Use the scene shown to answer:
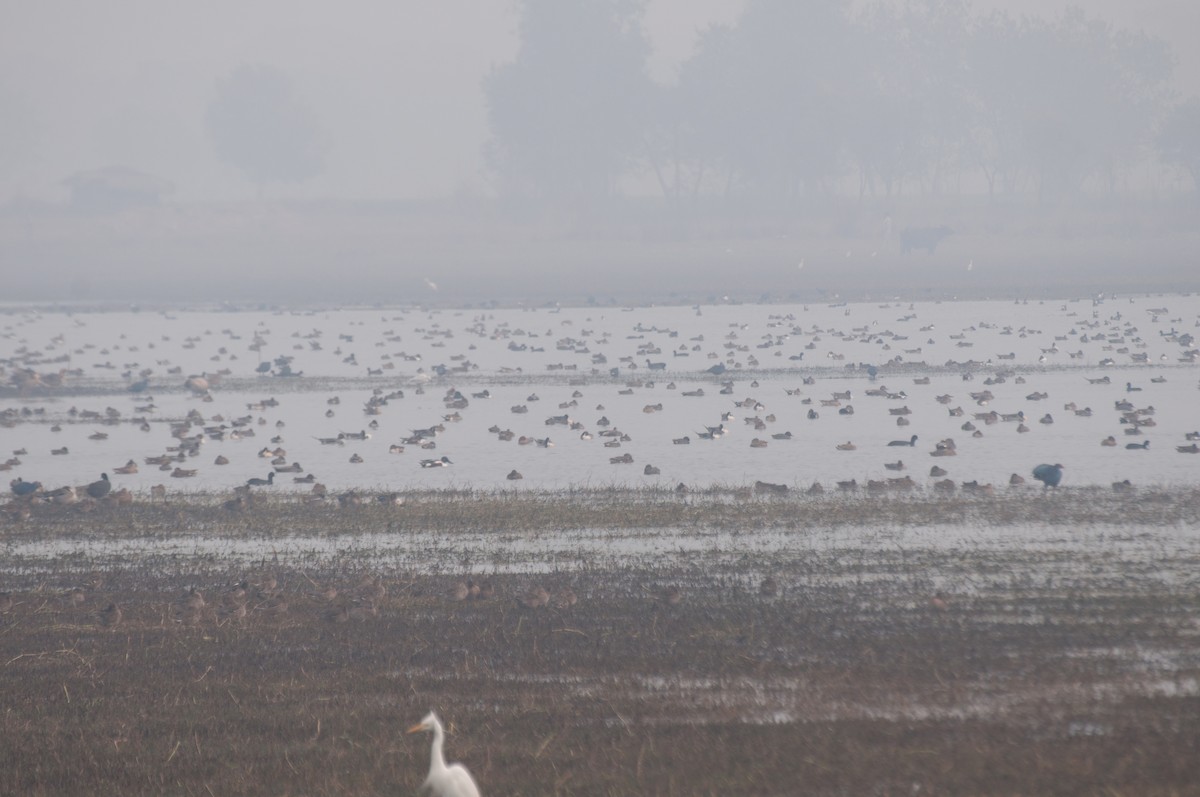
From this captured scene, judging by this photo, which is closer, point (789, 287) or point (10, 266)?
point (789, 287)

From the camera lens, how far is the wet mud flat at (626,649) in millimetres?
9266

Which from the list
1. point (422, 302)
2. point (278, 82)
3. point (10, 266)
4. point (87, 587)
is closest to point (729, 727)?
point (87, 587)

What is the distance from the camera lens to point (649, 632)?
40.3 feet

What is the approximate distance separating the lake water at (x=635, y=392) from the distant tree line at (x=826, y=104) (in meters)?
44.1

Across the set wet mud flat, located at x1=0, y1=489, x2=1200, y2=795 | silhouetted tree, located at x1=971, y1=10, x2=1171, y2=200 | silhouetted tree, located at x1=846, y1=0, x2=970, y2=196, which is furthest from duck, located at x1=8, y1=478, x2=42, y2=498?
silhouetted tree, located at x1=971, y1=10, x2=1171, y2=200

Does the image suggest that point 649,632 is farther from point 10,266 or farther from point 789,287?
point 10,266

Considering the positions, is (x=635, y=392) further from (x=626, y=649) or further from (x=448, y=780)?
(x=448, y=780)

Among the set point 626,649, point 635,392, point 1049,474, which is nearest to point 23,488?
point 626,649

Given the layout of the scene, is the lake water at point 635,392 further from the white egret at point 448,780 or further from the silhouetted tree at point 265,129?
the silhouetted tree at point 265,129

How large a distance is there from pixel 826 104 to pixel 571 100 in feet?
65.7

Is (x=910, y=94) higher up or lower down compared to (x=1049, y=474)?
higher up

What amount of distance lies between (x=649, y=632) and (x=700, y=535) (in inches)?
162

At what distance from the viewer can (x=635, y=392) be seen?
30297 millimetres

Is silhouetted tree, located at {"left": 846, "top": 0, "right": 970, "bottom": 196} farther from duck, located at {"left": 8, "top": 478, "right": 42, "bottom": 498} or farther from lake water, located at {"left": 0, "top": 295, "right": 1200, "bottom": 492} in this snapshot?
duck, located at {"left": 8, "top": 478, "right": 42, "bottom": 498}
